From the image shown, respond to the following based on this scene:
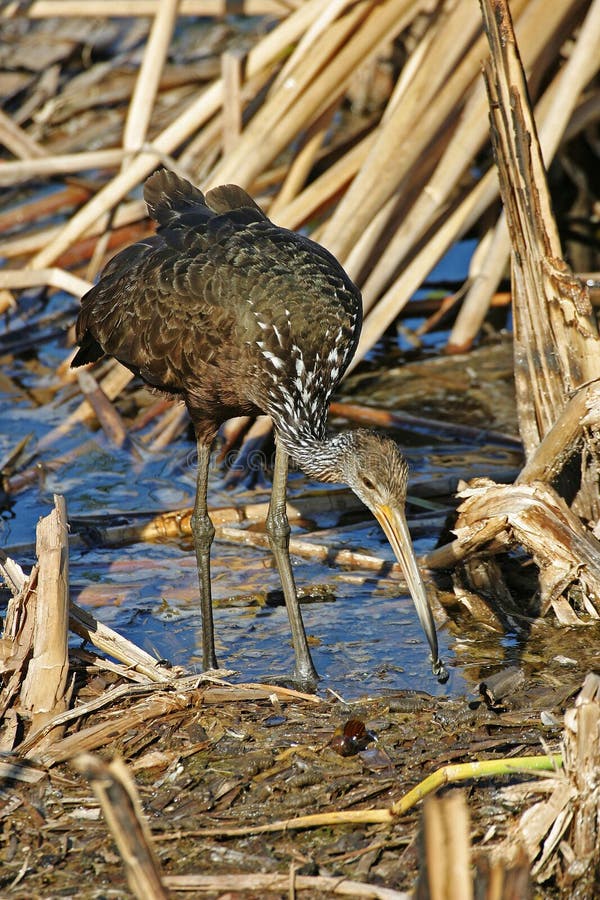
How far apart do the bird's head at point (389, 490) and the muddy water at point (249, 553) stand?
0.58 m

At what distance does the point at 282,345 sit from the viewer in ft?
16.1

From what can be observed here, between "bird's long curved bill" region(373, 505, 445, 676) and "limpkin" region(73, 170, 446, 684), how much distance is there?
0.01 m

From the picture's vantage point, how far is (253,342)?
16.3 ft

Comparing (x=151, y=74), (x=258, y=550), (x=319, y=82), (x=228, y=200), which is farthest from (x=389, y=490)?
(x=151, y=74)

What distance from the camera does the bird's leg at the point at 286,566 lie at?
16.2 feet

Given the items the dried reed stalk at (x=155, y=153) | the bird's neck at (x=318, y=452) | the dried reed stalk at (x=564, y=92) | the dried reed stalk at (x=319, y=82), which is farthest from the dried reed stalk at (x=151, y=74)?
the bird's neck at (x=318, y=452)

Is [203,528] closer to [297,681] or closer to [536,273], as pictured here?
[297,681]

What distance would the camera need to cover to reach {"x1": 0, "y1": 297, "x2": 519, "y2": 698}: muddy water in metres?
5.13

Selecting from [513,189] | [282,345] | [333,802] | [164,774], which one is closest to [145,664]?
[164,774]

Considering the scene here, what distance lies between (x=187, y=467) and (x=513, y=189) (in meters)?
2.76

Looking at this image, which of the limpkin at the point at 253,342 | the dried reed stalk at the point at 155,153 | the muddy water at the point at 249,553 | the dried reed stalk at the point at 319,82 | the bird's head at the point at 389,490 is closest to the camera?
the bird's head at the point at 389,490

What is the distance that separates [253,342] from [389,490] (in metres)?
0.91

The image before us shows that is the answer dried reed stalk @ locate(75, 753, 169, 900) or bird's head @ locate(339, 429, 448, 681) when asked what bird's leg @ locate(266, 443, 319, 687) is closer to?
bird's head @ locate(339, 429, 448, 681)

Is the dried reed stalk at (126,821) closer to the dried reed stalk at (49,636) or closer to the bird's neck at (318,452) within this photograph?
the dried reed stalk at (49,636)
